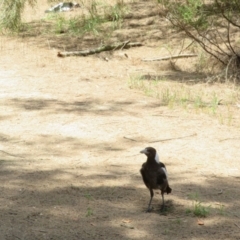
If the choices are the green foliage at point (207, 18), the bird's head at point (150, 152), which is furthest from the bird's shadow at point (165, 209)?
the green foliage at point (207, 18)

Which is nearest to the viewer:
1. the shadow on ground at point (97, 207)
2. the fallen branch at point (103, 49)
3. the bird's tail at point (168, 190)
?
the shadow on ground at point (97, 207)

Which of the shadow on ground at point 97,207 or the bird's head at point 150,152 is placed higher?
the bird's head at point 150,152

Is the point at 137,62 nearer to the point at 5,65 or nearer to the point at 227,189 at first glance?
the point at 5,65

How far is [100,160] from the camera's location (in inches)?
281

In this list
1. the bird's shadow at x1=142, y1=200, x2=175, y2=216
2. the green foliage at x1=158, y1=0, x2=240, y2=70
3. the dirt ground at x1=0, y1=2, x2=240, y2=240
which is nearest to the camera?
the dirt ground at x1=0, y1=2, x2=240, y2=240

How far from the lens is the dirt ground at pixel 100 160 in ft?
17.9

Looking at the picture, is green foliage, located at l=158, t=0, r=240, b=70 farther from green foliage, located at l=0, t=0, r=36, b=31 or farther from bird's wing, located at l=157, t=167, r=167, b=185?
bird's wing, located at l=157, t=167, r=167, b=185

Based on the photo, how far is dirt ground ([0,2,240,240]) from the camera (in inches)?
215

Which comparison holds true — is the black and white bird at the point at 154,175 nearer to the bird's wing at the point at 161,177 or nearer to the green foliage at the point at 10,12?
the bird's wing at the point at 161,177

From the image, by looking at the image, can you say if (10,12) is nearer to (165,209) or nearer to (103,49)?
(103,49)

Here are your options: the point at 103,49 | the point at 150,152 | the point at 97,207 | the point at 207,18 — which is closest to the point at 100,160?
the point at 150,152

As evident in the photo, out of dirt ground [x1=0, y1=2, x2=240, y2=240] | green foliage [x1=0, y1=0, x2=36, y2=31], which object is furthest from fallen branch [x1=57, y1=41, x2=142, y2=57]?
green foliage [x1=0, y1=0, x2=36, y2=31]

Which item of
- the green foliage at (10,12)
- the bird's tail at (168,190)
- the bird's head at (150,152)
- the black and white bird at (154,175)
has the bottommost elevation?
the bird's tail at (168,190)

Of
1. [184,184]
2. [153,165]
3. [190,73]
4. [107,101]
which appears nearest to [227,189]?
[184,184]
